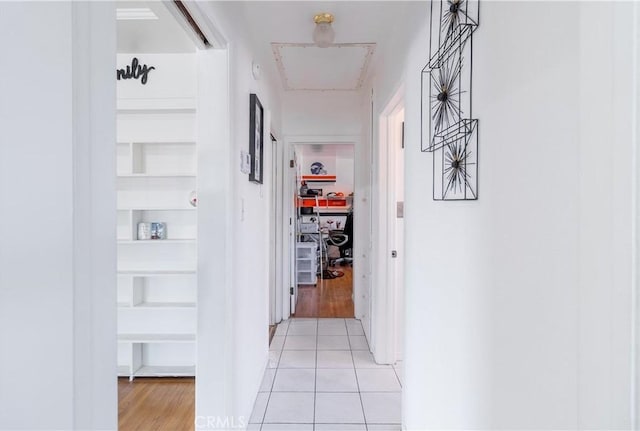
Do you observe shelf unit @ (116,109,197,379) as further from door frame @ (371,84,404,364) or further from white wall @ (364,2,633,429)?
white wall @ (364,2,633,429)

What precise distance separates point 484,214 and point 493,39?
510mm

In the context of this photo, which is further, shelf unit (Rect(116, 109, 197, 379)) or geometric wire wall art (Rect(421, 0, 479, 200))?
shelf unit (Rect(116, 109, 197, 379))

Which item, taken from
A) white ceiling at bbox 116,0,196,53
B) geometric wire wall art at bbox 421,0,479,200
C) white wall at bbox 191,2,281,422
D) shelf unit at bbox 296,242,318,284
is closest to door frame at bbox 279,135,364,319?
white wall at bbox 191,2,281,422

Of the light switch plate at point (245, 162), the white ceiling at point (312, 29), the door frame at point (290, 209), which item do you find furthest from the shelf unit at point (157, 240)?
the door frame at point (290, 209)

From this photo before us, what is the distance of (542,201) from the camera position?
73 cm

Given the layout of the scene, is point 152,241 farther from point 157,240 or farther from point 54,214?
point 54,214

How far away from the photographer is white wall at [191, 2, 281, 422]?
158cm

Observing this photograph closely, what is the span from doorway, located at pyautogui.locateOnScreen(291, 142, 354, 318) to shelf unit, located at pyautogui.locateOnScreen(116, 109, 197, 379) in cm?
154

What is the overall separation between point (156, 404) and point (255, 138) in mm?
1924

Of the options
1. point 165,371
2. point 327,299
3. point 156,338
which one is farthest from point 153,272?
point 327,299

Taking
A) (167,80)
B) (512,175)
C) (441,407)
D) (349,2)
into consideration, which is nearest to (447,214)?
(512,175)

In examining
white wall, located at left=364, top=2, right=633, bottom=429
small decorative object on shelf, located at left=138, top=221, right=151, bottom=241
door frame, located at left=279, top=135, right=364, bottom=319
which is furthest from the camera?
door frame, located at left=279, top=135, right=364, bottom=319

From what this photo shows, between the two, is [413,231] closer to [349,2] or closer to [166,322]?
[349,2]

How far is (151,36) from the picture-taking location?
7.22 feet
